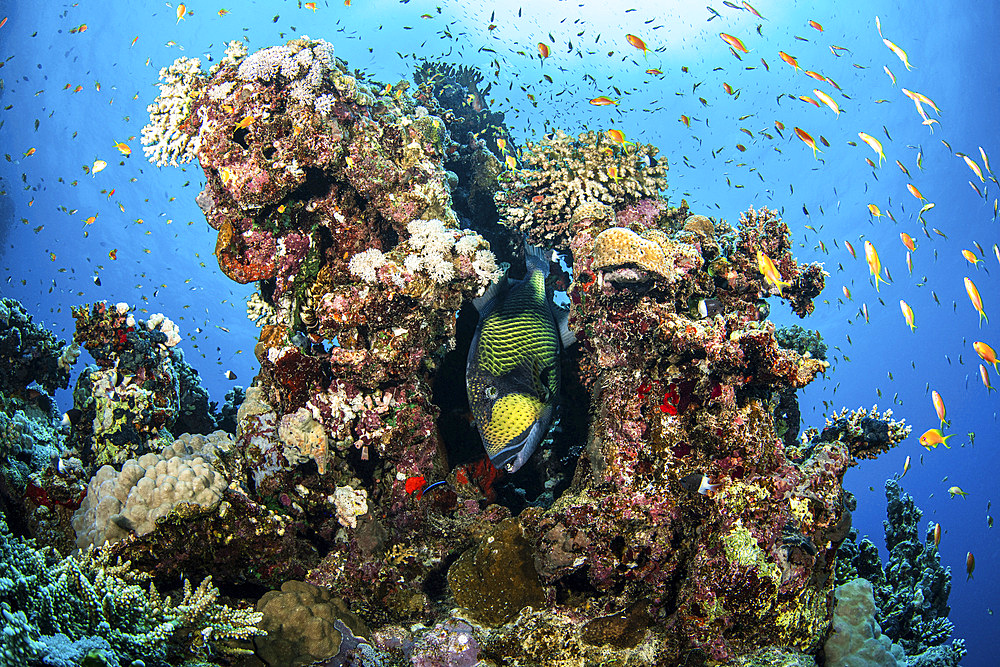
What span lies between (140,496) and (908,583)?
8276 mm

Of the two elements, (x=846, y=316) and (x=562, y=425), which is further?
(x=846, y=316)

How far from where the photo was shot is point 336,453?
3891 mm

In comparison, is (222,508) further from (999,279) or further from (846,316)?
(846,316)

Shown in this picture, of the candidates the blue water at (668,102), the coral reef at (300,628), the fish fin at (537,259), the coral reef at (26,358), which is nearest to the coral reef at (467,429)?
the coral reef at (300,628)

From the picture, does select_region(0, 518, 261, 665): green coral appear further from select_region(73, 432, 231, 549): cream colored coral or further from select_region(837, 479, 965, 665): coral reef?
select_region(837, 479, 965, 665): coral reef

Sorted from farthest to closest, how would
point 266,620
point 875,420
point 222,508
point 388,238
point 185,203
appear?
1. point 185,203
2. point 388,238
3. point 875,420
4. point 222,508
5. point 266,620

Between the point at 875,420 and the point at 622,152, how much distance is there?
3.50 meters

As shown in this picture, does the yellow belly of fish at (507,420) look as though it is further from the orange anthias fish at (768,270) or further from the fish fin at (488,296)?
the orange anthias fish at (768,270)

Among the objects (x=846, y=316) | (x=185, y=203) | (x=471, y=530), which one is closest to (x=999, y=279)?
(x=846, y=316)

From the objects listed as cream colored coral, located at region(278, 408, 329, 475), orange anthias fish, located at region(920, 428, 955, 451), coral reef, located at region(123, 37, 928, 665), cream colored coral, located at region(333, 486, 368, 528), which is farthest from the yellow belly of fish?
orange anthias fish, located at region(920, 428, 955, 451)

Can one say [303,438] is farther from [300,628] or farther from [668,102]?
[668,102]

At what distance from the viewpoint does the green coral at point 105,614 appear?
2012 millimetres

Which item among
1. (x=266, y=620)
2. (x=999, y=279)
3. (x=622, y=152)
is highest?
(x=622, y=152)

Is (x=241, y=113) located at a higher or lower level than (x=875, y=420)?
higher
